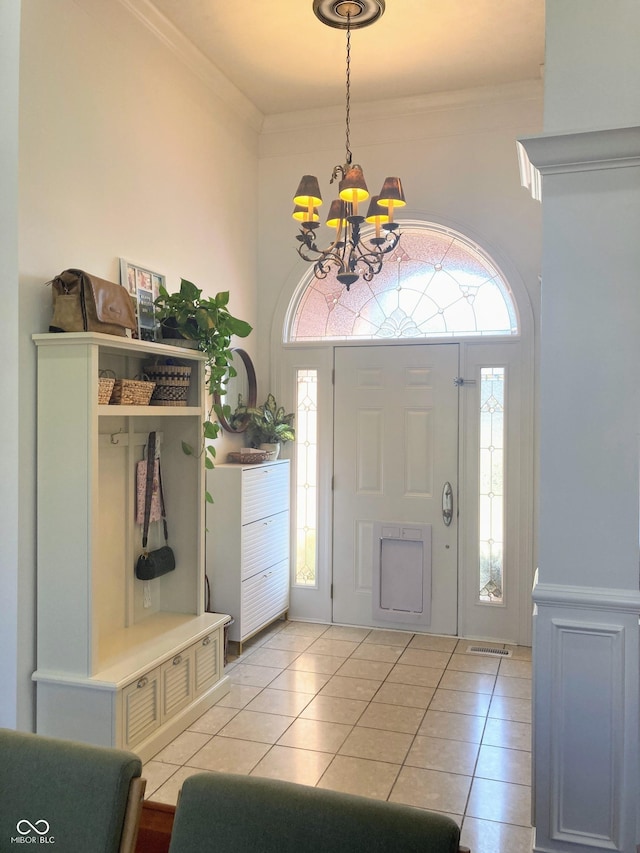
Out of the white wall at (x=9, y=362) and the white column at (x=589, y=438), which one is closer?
the white column at (x=589, y=438)

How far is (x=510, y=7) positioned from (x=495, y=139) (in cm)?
96

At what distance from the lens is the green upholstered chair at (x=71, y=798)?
124cm

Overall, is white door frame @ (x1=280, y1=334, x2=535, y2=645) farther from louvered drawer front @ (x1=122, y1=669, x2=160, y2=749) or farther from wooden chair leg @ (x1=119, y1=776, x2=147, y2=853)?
wooden chair leg @ (x1=119, y1=776, x2=147, y2=853)

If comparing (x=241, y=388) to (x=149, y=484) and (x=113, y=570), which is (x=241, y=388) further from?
(x=113, y=570)

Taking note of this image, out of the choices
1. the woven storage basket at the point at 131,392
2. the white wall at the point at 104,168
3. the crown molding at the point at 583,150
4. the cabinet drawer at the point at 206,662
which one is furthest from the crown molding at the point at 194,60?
the cabinet drawer at the point at 206,662

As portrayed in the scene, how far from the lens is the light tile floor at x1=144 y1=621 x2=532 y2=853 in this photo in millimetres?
2742

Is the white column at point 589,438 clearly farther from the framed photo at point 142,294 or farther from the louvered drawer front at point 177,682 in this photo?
the framed photo at point 142,294

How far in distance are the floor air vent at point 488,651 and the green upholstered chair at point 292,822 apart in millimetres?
3322

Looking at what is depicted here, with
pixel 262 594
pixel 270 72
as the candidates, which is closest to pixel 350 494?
pixel 262 594

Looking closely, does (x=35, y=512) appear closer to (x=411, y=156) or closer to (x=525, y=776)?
(x=525, y=776)

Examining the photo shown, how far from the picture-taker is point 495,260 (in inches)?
175

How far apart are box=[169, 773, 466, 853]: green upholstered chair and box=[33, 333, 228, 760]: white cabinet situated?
1685 mm

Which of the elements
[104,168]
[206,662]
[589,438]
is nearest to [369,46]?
[104,168]

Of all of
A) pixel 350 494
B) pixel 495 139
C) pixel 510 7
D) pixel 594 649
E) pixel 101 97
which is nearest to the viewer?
pixel 594 649
